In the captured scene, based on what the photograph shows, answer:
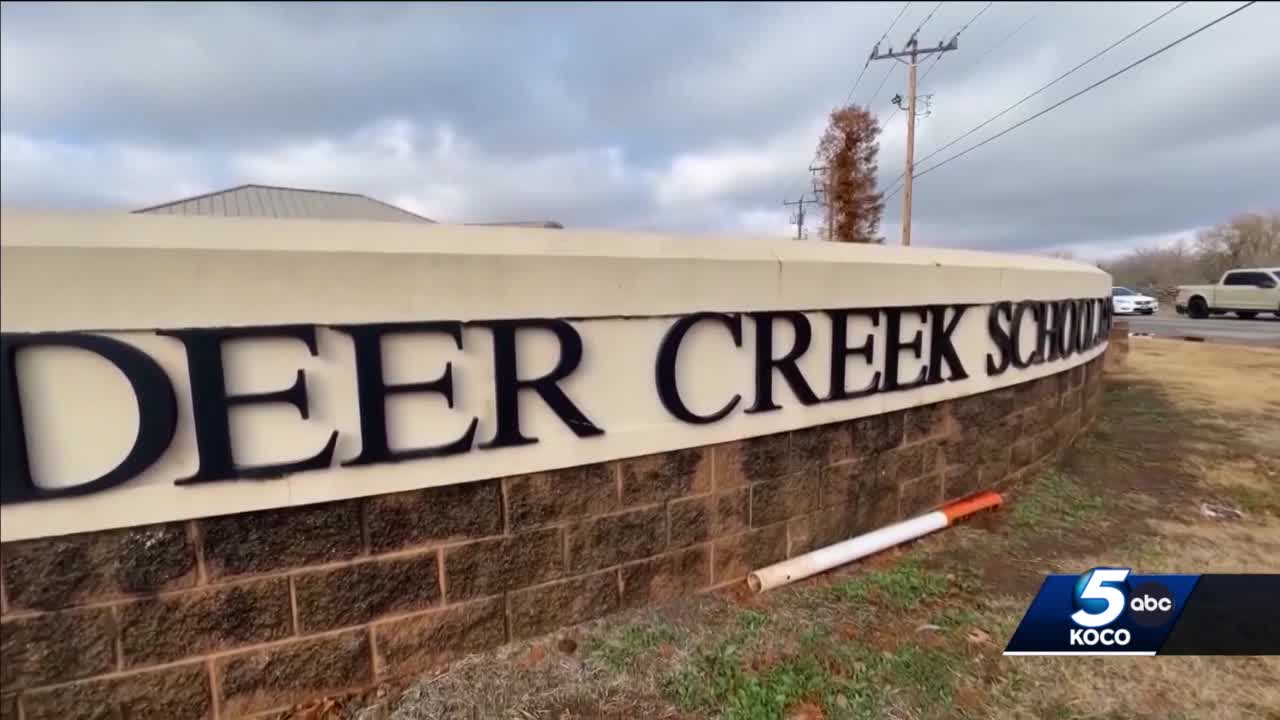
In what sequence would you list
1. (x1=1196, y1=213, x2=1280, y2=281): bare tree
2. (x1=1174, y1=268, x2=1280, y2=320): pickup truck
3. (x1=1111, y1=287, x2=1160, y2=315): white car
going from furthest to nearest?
(x1=1196, y1=213, x2=1280, y2=281): bare tree
(x1=1111, y1=287, x2=1160, y2=315): white car
(x1=1174, y1=268, x2=1280, y2=320): pickup truck

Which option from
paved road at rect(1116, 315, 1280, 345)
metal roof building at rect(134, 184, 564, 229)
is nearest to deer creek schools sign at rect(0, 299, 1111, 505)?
Result: metal roof building at rect(134, 184, 564, 229)

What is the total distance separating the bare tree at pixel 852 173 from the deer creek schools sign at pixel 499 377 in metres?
28.4

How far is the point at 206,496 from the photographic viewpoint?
1.80 metres

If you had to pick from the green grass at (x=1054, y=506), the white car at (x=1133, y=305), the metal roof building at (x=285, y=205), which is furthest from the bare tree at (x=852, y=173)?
the green grass at (x=1054, y=506)

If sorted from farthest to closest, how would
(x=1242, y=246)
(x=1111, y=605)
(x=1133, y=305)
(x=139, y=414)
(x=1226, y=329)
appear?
(x=1242, y=246), (x=1133, y=305), (x=1226, y=329), (x=1111, y=605), (x=139, y=414)

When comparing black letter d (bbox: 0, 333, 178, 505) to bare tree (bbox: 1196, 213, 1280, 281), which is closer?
black letter d (bbox: 0, 333, 178, 505)

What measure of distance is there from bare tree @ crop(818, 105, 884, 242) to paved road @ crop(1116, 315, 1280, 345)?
12.3m

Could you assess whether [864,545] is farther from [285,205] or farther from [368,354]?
[285,205]

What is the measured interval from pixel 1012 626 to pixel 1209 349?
14.4 metres

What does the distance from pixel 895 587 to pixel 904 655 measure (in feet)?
1.66

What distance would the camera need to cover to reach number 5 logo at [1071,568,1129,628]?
2473mm

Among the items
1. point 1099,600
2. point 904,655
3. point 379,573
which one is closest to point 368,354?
point 379,573

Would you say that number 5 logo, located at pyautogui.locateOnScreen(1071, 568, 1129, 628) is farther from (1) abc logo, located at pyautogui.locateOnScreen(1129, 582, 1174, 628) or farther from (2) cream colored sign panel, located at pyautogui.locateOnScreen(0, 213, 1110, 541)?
(2) cream colored sign panel, located at pyautogui.locateOnScreen(0, 213, 1110, 541)

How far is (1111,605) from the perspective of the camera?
2549 millimetres
